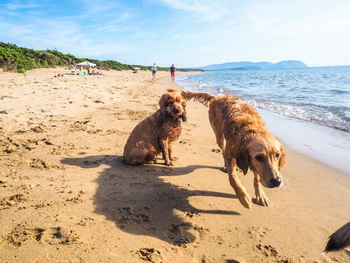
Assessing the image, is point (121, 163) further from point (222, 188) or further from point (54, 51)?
point (54, 51)

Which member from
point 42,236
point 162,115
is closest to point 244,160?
point 162,115

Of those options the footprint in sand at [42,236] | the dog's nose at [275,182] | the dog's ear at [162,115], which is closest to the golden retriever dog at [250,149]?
the dog's nose at [275,182]

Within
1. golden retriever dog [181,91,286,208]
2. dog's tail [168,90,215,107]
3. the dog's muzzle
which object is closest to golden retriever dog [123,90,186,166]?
dog's tail [168,90,215,107]

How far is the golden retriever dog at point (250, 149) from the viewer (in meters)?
2.89

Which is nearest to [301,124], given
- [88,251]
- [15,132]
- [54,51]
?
[88,251]

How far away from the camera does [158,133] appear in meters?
4.88

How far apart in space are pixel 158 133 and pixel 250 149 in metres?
2.33

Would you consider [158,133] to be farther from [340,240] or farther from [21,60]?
[21,60]

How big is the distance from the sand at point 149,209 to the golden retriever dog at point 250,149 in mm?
359

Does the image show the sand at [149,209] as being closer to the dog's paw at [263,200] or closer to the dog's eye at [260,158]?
the dog's paw at [263,200]

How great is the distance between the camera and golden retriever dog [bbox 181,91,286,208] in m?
2.89

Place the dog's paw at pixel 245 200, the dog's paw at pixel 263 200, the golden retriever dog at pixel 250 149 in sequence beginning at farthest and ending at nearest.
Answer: the dog's paw at pixel 263 200, the dog's paw at pixel 245 200, the golden retriever dog at pixel 250 149

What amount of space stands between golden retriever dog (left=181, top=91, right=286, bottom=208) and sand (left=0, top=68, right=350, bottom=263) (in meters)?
0.36

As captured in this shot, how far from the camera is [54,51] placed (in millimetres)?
44719
